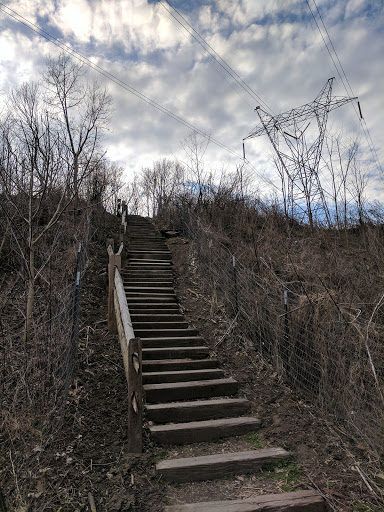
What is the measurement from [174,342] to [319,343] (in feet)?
8.23

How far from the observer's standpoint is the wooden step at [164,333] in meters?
6.38

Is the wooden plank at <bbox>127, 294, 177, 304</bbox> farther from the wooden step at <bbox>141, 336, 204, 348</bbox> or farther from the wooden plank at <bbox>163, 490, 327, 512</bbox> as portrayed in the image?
the wooden plank at <bbox>163, 490, 327, 512</bbox>

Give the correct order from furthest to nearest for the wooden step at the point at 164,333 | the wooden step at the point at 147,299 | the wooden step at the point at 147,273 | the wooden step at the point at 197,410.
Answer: the wooden step at the point at 147,273 → the wooden step at the point at 147,299 → the wooden step at the point at 164,333 → the wooden step at the point at 197,410

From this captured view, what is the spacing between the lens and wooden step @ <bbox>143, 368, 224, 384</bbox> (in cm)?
496

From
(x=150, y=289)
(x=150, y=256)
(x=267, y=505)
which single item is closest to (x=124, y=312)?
(x=267, y=505)

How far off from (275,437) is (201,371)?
→ 1.56 metres

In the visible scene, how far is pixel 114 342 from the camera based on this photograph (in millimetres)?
6547

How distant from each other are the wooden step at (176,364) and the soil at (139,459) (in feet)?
1.33

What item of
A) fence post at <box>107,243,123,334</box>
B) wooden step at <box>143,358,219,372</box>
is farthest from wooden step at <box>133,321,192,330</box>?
wooden step at <box>143,358,219,372</box>

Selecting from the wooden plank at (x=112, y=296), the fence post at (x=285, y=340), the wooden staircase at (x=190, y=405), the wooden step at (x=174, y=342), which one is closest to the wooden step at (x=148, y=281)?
the wooden staircase at (x=190, y=405)

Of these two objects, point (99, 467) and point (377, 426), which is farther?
point (377, 426)

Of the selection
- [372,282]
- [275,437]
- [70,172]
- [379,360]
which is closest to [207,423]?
[275,437]

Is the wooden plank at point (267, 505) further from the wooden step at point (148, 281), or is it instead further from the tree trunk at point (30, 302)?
the wooden step at point (148, 281)

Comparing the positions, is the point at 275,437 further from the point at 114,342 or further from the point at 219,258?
the point at 219,258
